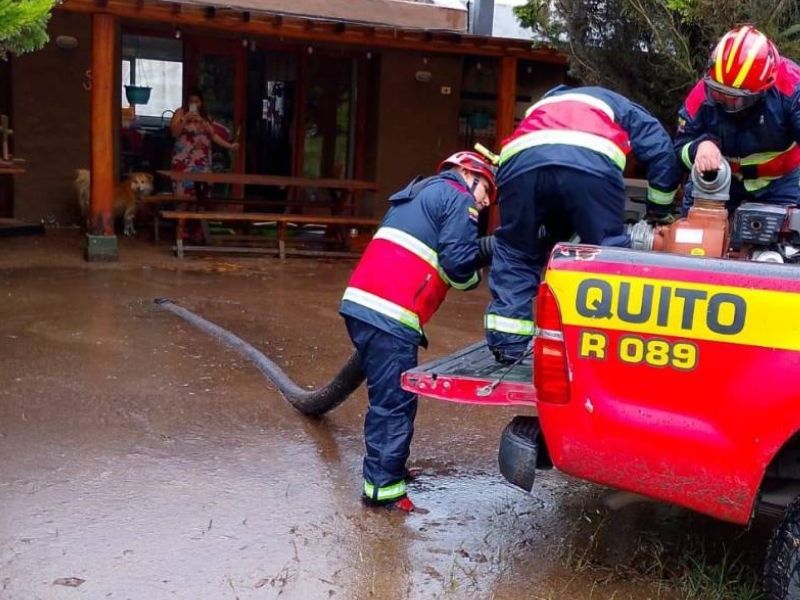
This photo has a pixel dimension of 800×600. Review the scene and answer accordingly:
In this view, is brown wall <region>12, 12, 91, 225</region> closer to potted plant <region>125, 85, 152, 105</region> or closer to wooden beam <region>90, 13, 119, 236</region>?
potted plant <region>125, 85, 152, 105</region>

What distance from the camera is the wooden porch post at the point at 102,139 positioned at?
9.49m

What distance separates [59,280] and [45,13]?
458cm

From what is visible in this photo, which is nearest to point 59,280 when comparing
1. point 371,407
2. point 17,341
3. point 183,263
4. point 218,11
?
point 183,263

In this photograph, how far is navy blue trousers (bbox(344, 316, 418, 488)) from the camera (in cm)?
403

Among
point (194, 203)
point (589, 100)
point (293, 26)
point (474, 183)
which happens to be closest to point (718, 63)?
point (589, 100)

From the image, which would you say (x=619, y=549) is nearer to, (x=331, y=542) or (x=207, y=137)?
(x=331, y=542)

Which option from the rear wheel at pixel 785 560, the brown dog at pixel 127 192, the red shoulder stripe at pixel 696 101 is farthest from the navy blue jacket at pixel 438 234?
the brown dog at pixel 127 192

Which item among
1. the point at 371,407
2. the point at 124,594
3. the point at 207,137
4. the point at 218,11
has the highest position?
the point at 218,11

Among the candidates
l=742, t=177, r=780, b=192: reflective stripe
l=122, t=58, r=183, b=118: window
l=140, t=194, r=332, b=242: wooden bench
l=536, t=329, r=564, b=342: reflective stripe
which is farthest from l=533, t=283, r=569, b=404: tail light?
l=122, t=58, r=183, b=118: window

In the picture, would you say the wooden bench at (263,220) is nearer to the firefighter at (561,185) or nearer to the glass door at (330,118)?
the glass door at (330,118)

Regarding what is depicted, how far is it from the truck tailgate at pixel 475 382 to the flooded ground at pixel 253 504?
65 cm

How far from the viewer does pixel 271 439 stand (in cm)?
493

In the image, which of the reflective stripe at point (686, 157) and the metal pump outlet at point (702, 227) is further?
the reflective stripe at point (686, 157)

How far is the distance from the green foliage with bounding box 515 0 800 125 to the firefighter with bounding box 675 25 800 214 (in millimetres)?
2099
